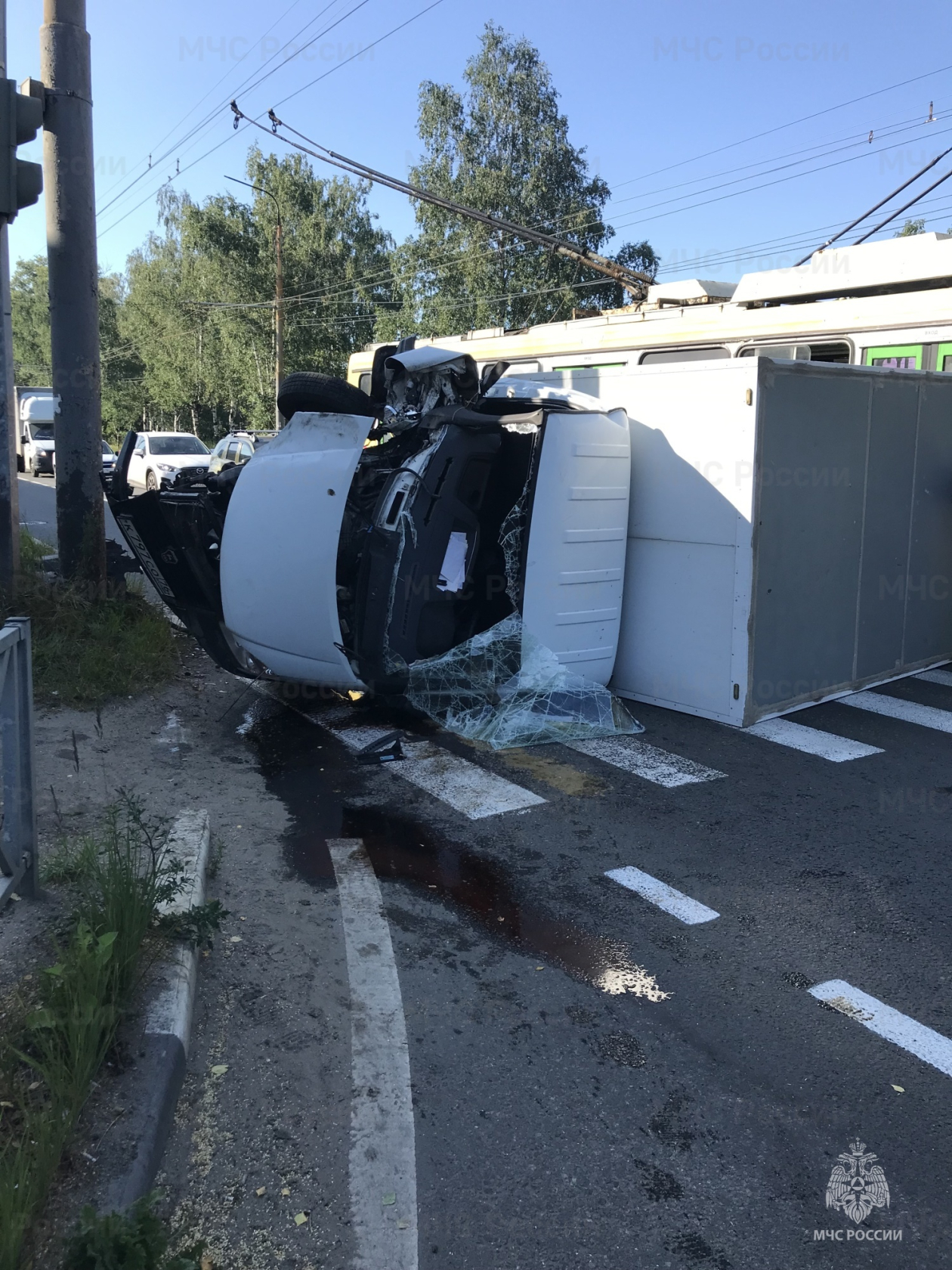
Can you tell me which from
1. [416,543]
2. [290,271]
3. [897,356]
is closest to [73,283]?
[416,543]

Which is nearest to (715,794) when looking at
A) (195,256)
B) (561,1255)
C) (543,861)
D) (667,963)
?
(543,861)

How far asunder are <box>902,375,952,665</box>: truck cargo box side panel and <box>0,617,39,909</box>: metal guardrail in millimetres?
6548

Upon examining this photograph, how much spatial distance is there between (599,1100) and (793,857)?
208 centimetres

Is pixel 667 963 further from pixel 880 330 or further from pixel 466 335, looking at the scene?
pixel 466 335

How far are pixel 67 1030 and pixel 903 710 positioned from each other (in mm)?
6025

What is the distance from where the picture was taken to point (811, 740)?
629 centimetres

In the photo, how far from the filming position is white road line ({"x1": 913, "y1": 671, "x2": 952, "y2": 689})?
7.77m

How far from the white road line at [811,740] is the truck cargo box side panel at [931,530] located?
1.89 meters

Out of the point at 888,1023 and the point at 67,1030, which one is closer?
the point at 67,1030

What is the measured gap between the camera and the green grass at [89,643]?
680cm

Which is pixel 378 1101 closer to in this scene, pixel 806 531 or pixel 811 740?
pixel 811 740

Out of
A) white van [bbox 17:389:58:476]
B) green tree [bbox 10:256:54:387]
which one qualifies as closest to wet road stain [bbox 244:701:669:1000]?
white van [bbox 17:389:58:476]

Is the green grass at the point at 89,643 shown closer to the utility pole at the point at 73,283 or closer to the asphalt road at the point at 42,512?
the utility pole at the point at 73,283

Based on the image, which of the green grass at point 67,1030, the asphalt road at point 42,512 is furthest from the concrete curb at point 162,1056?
the asphalt road at point 42,512
